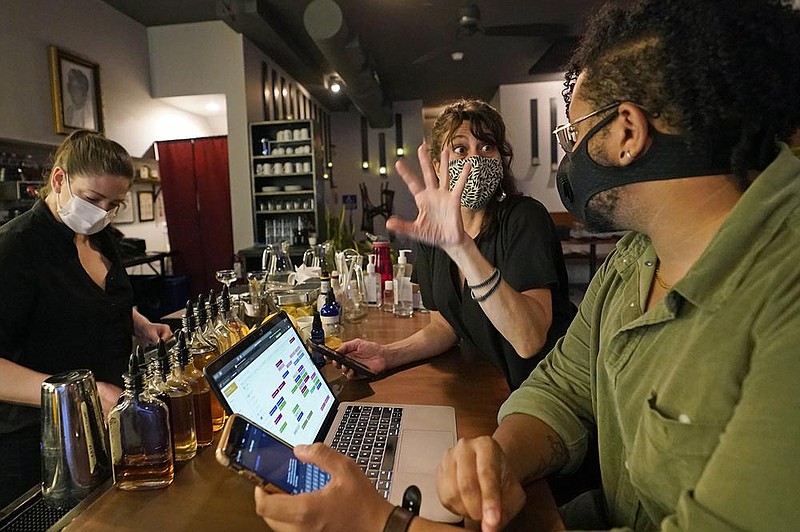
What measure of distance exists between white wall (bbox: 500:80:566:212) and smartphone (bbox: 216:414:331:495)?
7.08 metres

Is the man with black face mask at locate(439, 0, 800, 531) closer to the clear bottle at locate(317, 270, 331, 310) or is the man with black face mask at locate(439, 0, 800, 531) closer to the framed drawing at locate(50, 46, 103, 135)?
the clear bottle at locate(317, 270, 331, 310)

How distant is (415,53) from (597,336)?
579 cm

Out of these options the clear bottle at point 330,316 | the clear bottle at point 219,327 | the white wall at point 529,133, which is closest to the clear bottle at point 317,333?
the clear bottle at point 330,316

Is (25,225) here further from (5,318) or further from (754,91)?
(754,91)

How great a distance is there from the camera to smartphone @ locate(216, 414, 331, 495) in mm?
562

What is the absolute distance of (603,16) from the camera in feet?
2.71

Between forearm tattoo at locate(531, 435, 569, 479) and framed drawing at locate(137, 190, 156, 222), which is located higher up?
framed drawing at locate(137, 190, 156, 222)

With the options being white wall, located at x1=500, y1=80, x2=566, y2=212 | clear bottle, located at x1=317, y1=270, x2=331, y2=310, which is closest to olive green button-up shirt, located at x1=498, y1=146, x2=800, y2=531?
clear bottle, located at x1=317, y1=270, x2=331, y2=310

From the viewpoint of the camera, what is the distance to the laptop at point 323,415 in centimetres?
79

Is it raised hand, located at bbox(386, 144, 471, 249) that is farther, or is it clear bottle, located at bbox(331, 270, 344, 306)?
clear bottle, located at bbox(331, 270, 344, 306)

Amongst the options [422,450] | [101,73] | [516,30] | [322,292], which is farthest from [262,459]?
[516,30]

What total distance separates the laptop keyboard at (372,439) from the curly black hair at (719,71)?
727 mm

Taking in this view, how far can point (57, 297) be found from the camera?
152 centimetres

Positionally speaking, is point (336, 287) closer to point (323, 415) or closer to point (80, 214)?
point (80, 214)
